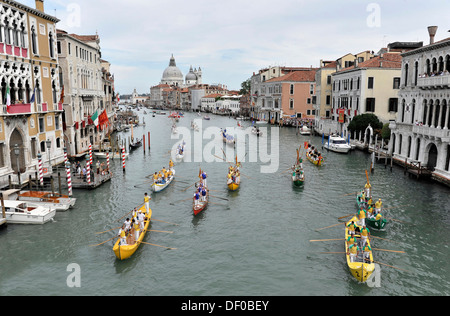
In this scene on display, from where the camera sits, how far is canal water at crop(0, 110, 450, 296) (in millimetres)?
13625

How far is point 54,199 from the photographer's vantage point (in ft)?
69.8

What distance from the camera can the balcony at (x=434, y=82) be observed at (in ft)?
82.3

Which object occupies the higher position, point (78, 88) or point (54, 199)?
point (78, 88)

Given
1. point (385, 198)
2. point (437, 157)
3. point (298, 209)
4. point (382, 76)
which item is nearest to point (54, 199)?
point (298, 209)

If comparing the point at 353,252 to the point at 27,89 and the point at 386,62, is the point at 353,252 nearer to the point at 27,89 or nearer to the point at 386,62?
the point at 27,89

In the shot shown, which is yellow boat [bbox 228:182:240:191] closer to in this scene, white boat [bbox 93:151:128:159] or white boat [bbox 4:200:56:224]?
white boat [bbox 4:200:56:224]

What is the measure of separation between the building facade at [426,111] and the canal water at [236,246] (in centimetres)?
291

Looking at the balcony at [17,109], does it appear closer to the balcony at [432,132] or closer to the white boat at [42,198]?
the white boat at [42,198]

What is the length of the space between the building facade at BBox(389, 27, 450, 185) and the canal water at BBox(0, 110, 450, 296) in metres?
2.91

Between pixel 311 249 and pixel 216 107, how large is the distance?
130462 mm

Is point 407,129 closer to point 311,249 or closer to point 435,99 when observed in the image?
point 435,99

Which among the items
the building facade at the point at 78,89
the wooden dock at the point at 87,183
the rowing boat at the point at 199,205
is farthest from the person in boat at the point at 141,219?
the building facade at the point at 78,89

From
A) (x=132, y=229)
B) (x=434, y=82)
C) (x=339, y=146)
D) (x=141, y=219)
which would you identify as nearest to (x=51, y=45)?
(x=141, y=219)
